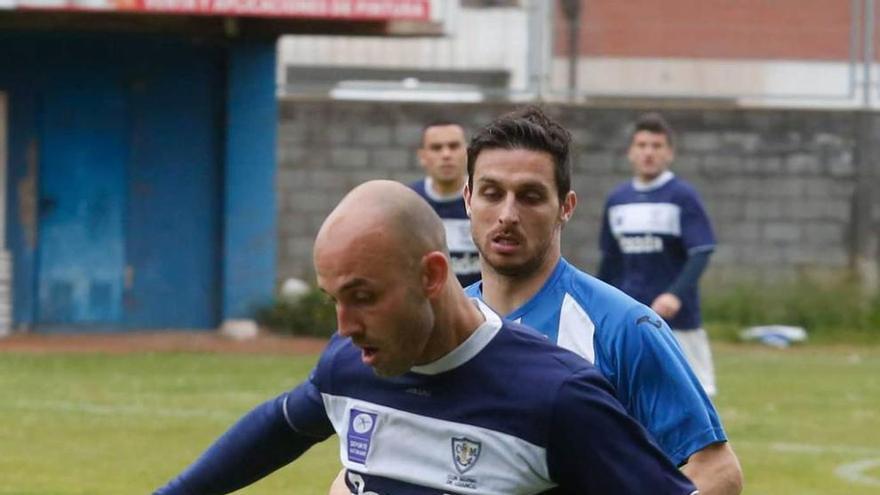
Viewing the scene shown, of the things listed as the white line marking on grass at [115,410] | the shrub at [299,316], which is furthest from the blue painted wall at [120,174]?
the white line marking on grass at [115,410]

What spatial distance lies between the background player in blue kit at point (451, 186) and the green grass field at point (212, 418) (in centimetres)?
144

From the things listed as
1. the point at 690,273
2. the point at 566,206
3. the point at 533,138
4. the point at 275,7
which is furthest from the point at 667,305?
the point at 533,138

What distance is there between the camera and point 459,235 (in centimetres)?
1112

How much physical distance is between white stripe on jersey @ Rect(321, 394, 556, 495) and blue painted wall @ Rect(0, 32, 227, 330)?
1597 cm

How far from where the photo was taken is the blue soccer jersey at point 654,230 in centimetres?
1252

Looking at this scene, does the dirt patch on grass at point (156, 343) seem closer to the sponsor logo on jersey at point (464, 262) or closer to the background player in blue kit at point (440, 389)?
the sponsor logo on jersey at point (464, 262)

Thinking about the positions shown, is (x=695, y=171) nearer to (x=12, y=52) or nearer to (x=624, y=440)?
(x=12, y=52)

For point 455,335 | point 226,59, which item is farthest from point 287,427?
point 226,59

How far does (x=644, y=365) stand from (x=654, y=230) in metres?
8.27

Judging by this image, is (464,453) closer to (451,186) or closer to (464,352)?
(464,352)

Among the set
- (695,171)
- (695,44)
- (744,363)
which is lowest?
(744,363)

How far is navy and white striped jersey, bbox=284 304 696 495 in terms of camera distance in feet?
11.4

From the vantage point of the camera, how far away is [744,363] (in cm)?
1778

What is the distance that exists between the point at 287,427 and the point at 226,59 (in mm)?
16028
